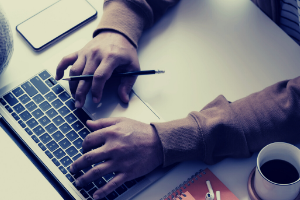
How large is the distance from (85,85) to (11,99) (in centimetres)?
18

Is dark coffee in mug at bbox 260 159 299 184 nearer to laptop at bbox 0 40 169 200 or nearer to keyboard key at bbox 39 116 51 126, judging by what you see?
laptop at bbox 0 40 169 200

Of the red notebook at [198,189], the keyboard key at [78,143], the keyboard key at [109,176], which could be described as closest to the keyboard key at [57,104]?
the keyboard key at [78,143]

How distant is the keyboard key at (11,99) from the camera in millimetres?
782

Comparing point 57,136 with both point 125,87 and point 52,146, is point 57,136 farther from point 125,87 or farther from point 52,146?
point 125,87

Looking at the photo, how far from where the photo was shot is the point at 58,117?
764 millimetres

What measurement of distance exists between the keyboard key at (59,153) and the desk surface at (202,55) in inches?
8.9

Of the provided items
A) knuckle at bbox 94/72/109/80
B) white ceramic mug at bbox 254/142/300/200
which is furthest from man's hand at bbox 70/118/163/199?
white ceramic mug at bbox 254/142/300/200

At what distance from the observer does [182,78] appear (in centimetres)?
82

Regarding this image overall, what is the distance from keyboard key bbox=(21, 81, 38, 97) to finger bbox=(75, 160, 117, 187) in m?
0.25

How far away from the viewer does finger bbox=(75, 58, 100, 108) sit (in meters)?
0.77

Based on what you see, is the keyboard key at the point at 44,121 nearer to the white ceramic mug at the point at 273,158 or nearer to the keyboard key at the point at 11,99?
the keyboard key at the point at 11,99

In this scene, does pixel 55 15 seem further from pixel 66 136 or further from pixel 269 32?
pixel 269 32

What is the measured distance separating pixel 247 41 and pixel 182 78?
0.64 ft

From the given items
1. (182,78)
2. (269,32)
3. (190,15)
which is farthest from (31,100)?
(269,32)
